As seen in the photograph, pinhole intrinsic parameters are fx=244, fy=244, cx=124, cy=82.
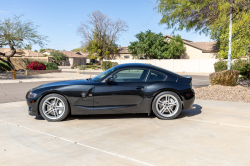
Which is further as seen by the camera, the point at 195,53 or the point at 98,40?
the point at 98,40

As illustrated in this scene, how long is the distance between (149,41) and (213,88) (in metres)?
35.1

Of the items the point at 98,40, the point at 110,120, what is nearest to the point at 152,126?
the point at 110,120

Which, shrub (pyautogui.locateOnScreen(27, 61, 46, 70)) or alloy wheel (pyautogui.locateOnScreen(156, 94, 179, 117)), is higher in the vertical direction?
shrub (pyautogui.locateOnScreen(27, 61, 46, 70))

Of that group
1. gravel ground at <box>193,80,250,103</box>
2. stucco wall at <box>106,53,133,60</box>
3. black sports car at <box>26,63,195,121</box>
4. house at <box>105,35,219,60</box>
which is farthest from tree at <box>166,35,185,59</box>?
black sports car at <box>26,63,195,121</box>

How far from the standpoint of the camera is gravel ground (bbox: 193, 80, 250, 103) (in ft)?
31.3

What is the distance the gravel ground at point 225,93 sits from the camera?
31.3 ft

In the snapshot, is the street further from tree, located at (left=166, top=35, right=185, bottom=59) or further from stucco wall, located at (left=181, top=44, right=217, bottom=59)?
stucco wall, located at (left=181, top=44, right=217, bottom=59)

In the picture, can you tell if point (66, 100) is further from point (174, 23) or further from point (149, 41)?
point (149, 41)

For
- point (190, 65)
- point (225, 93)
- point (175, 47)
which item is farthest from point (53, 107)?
point (175, 47)

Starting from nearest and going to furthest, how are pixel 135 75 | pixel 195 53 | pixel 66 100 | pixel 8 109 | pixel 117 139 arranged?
pixel 117 139 → pixel 66 100 → pixel 135 75 → pixel 8 109 → pixel 195 53

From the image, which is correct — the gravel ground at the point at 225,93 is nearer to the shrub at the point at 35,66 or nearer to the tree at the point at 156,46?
the shrub at the point at 35,66

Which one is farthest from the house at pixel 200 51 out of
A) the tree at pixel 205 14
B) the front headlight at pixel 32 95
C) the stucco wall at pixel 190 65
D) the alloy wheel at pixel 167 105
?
the front headlight at pixel 32 95

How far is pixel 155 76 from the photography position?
21.2ft

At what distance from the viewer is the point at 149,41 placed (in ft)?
149
